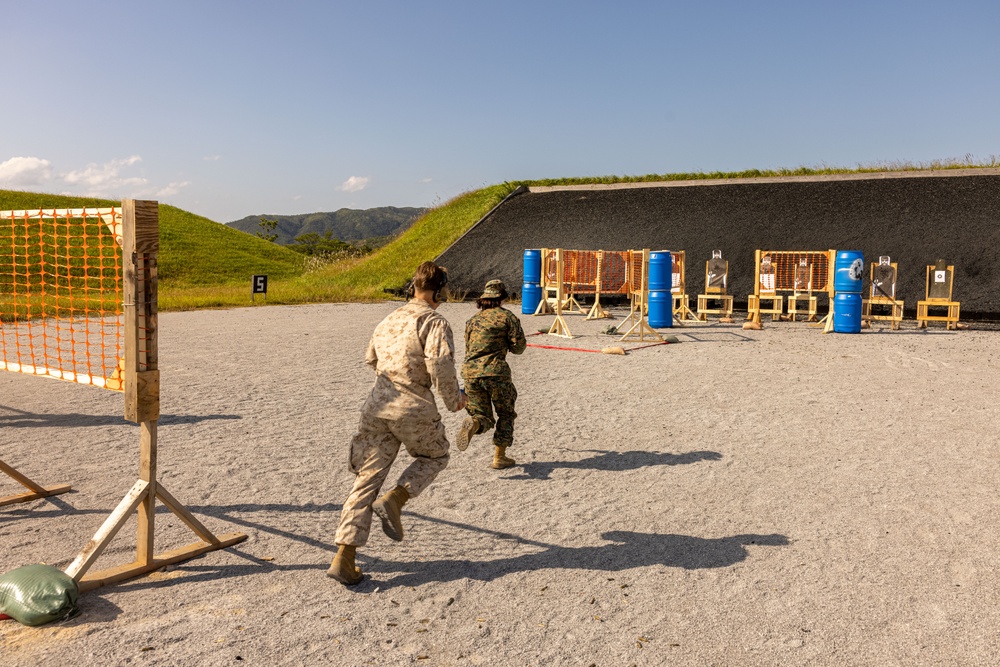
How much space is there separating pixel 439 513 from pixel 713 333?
574 inches

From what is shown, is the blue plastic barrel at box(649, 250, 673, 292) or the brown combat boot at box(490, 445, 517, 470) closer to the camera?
the brown combat boot at box(490, 445, 517, 470)

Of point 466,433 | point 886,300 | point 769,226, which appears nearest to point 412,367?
point 466,433

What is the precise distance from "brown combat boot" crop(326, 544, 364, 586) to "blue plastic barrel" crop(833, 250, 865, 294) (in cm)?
1719

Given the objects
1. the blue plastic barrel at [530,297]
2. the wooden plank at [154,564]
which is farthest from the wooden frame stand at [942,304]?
the wooden plank at [154,564]

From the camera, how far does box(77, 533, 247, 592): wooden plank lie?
14.2ft

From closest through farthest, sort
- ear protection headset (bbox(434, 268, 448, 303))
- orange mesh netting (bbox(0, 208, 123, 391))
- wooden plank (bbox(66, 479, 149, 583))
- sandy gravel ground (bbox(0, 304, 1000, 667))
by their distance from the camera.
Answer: sandy gravel ground (bbox(0, 304, 1000, 667))
wooden plank (bbox(66, 479, 149, 583))
ear protection headset (bbox(434, 268, 448, 303))
orange mesh netting (bbox(0, 208, 123, 391))

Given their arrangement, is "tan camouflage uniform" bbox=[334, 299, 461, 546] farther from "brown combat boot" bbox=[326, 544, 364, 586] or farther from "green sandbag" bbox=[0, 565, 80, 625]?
"green sandbag" bbox=[0, 565, 80, 625]

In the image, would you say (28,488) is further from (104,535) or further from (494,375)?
(494,375)

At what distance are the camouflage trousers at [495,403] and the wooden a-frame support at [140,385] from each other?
2.82 m

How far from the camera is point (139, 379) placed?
14.9ft

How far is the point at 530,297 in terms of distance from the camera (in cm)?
2430

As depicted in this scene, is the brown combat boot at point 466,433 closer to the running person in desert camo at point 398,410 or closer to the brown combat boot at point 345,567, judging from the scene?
the running person in desert camo at point 398,410

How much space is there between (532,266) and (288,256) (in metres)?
39.7

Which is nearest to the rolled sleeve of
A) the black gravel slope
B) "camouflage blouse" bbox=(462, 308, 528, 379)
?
"camouflage blouse" bbox=(462, 308, 528, 379)
